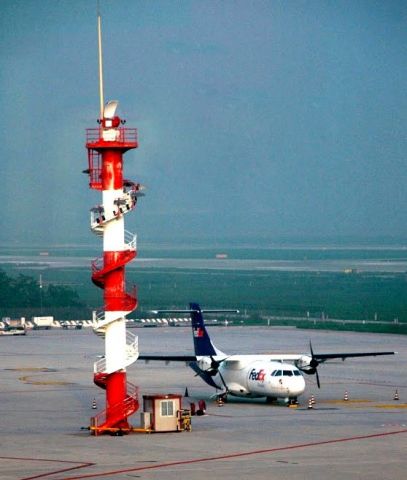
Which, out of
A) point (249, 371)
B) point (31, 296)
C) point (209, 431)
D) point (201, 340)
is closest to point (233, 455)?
point (209, 431)

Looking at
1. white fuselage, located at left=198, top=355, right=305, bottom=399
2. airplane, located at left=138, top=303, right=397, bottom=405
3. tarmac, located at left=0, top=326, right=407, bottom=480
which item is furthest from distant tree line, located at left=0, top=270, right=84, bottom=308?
white fuselage, located at left=198, top=355, right=305, bottom=399

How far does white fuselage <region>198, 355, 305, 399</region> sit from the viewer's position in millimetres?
73438

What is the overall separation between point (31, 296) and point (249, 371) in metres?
106

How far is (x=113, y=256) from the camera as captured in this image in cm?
5981

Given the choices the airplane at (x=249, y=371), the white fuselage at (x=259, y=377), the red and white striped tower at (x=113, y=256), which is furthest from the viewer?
the airplane at (x=249, y=371)

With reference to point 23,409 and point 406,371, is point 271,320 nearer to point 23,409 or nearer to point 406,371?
point 406,371

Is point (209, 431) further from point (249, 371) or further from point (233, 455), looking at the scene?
point (249, 371)

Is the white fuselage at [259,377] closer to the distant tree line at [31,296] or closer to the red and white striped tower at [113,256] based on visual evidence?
the red and white striped tower at [113,256]

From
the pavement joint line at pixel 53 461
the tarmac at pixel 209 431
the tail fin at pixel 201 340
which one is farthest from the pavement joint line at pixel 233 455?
the tail fin at pixel 201 340

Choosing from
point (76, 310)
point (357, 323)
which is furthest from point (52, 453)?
point (76, 310)

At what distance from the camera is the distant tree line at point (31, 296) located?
6939 inches

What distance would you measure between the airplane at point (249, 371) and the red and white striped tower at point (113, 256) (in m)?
13.8

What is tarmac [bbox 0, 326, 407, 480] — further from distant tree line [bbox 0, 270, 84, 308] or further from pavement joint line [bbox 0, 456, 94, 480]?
distant tree line [bbox 0, 270, 84, 308]

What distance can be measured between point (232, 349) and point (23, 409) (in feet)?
154
